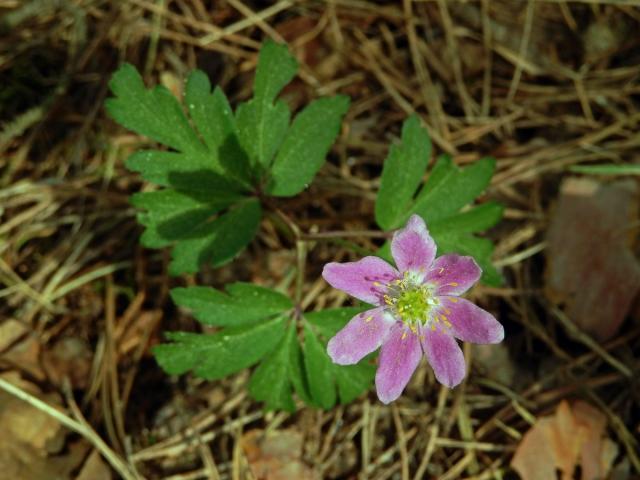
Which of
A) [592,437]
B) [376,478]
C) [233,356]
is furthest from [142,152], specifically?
[592,437]

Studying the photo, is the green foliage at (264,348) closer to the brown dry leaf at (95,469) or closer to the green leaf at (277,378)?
the green leaf at (277,378)

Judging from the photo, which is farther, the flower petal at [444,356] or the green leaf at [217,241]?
the green leaf at [217,241]

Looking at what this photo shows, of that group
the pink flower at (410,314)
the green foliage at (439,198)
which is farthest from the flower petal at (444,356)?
the green foliage at (439,198)

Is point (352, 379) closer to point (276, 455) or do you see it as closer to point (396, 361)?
point (396, 361)

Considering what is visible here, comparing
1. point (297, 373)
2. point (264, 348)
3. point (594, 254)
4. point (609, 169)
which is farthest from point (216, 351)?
point (609, 169)

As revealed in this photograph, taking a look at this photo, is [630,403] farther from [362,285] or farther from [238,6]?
[238,6]

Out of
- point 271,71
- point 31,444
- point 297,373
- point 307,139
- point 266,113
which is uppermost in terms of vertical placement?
point 271,71
